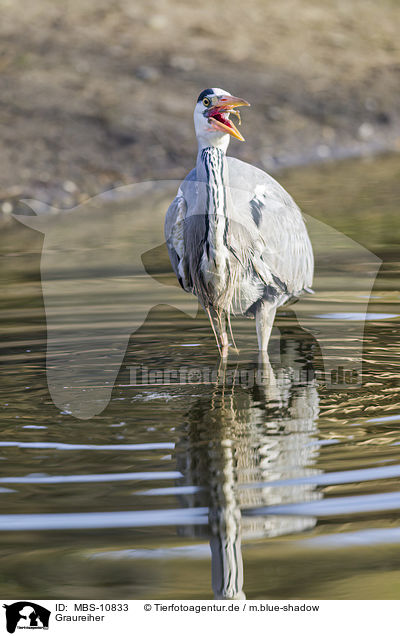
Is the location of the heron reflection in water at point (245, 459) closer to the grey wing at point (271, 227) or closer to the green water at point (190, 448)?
the green water at point (190, 448)

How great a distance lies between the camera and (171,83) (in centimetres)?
1803

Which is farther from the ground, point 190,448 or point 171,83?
point 171,83

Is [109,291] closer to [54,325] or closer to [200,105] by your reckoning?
[54,325]

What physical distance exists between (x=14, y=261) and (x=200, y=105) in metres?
5.23

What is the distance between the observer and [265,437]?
18.4 feet

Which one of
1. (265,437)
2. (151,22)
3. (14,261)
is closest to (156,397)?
(265,437)

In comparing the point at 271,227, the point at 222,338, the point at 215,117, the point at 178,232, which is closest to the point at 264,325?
the point at 222,338

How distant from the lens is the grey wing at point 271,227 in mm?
7168

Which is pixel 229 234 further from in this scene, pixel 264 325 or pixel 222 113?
pixel 264 325
